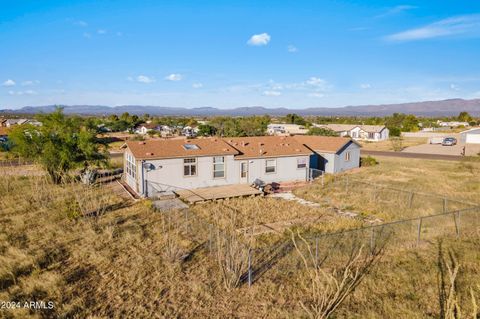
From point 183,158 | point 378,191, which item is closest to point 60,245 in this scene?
point 183,158

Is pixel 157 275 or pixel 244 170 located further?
pixel 244 170

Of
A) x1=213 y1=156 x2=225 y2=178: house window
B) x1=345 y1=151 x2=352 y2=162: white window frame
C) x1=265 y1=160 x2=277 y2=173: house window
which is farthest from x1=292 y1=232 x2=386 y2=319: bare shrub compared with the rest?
x1=345 y1=151 x2=352 y2=162: white window frame

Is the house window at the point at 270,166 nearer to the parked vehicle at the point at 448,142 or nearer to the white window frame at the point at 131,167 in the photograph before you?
the white window frame at the point at 131,167

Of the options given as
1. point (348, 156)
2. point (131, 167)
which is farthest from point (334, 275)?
point (348, 156)

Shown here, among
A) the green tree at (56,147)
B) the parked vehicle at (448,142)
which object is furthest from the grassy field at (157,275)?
the parked vehicle at (448,142)

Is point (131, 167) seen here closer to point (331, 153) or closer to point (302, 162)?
point (302, 162)

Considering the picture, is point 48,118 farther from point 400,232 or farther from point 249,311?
point 400,232
